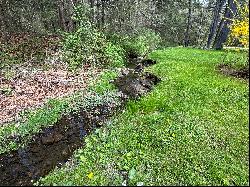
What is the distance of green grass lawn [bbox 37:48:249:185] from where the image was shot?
7656 millimetres

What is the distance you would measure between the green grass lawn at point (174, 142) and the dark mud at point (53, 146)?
1.85ft

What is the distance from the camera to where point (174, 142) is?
353 inches

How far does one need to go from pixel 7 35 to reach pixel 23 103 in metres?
11.2

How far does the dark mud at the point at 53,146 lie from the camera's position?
8539 mm

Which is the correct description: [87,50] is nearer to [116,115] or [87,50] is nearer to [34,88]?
[34,88]

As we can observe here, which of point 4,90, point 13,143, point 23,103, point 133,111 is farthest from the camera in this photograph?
point 4,90

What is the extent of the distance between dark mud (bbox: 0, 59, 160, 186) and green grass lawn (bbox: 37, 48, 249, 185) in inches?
22.2

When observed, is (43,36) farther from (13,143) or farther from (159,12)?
(159,12)

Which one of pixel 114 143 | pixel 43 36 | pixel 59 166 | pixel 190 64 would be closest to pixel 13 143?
pixel 59 166

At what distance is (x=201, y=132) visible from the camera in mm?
9398

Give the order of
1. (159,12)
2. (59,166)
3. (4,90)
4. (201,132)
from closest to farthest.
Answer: (59,166) < (201,132) < (4,90) < (159,12)

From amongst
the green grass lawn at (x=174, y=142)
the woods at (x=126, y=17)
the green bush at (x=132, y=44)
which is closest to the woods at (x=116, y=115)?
the green grass lawn at (x=174, y=142)

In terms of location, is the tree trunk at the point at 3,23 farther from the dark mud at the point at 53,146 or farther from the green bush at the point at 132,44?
the dark mud at the point at 53,146

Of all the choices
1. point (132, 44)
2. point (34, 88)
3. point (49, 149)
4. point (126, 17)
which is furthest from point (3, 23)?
point (49, 149)
